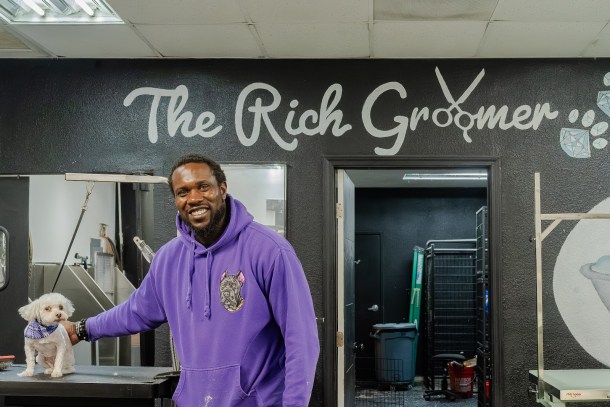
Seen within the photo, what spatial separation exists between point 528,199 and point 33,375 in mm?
3099

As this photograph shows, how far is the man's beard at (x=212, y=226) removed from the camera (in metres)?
2.60

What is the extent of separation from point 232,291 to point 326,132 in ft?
8.36

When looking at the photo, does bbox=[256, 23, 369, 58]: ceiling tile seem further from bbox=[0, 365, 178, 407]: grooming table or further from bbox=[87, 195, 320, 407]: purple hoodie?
bbox=[0, 365, 178, 407]: grooming table

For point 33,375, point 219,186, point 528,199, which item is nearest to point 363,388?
point 528,199

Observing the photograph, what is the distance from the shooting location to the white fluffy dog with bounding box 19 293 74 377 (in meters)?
3.22

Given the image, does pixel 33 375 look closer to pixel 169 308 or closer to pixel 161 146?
pixel 169 308

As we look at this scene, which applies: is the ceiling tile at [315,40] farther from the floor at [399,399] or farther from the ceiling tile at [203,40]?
the floor at [399,399]

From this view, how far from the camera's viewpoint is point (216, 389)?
2.55m

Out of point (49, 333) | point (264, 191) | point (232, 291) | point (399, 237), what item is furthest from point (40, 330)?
point (399, 237)

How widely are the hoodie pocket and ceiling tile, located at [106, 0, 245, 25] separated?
2.13m

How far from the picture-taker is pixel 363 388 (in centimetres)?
915

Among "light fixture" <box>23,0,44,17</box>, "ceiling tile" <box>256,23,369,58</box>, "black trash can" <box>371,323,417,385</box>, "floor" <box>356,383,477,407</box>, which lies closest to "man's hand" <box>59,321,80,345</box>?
"light fixture" <box>23,0,44,17</box>

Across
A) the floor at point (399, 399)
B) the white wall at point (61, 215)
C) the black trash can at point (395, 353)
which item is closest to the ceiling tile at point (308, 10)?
the white wall at point (61, 215)

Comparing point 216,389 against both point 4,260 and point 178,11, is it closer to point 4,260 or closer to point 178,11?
point 178,11
